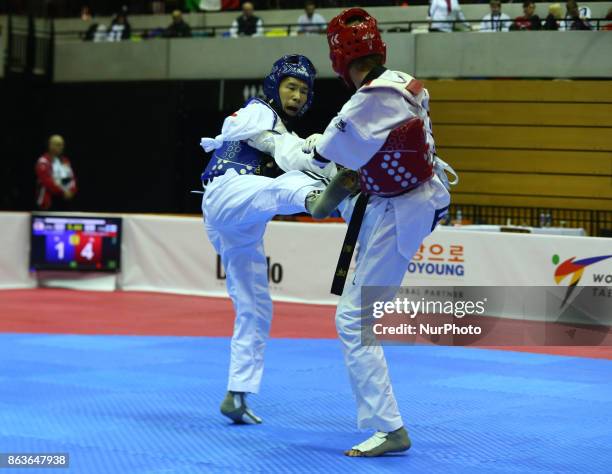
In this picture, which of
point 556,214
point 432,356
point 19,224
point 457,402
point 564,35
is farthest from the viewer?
point 556,214

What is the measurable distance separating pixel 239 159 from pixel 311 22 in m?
12.0

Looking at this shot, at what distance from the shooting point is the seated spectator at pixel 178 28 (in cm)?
1833

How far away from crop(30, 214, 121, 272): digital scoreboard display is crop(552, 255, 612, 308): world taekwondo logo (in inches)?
225

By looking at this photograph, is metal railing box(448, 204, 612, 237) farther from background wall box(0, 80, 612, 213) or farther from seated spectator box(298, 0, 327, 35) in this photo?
seated spectator box(298, 0, 327, 35)

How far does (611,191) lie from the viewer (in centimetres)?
1456

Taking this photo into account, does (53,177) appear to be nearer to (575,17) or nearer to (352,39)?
(575,17)

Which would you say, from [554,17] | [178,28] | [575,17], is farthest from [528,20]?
[178,28]

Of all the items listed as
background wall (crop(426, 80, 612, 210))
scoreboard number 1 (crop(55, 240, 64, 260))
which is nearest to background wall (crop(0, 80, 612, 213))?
background wall (crop(426, 80, 612, 210))

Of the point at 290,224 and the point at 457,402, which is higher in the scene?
the point at 290,224

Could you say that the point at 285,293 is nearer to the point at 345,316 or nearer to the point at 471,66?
the point at 471,66

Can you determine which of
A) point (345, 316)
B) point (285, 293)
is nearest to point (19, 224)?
point (285, 293)

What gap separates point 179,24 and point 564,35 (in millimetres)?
7385

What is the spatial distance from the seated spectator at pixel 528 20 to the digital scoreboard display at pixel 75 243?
6.63 m

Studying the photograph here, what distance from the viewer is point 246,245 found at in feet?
18.4
